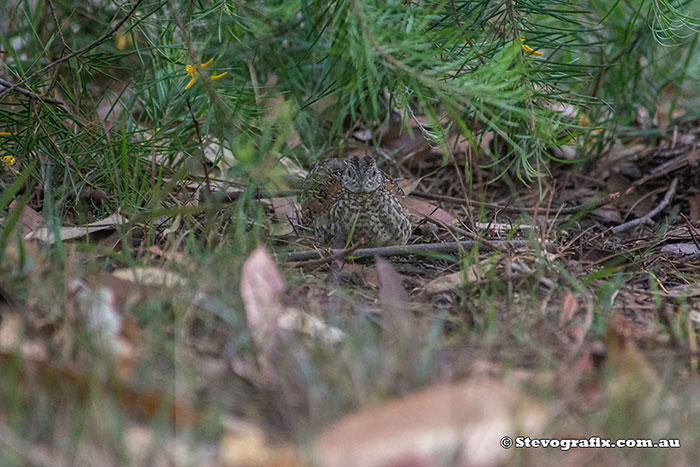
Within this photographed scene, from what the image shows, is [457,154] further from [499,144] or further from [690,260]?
[690,260]

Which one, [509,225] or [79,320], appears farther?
[509,225]

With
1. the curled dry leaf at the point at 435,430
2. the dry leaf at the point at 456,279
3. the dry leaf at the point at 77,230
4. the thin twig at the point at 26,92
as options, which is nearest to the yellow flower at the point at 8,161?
the thin twig at the point at 26,92

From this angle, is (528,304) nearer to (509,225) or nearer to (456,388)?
(456,388)

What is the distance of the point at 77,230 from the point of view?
313 cm

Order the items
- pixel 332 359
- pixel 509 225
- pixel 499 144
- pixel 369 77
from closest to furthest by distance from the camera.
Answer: pixel 332 359 < pixel 369 77 < pixel 509 225 < pixel 499 144

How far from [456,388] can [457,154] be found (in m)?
3.24

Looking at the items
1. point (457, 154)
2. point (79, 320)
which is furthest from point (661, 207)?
point (79, 320)

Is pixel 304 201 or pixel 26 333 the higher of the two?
pixel 26 333

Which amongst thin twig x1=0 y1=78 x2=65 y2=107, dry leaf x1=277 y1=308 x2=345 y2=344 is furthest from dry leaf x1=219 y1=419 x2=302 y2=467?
thin twig x1=0 y1=78 x2=65 y2=107

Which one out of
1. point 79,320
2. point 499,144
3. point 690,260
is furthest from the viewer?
point 499,144

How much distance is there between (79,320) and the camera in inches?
85.4

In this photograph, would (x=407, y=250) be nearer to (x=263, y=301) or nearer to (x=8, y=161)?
(x=263, y=301)

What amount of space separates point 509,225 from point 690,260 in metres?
0.88

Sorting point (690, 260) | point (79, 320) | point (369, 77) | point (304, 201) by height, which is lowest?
point (304, 201)
